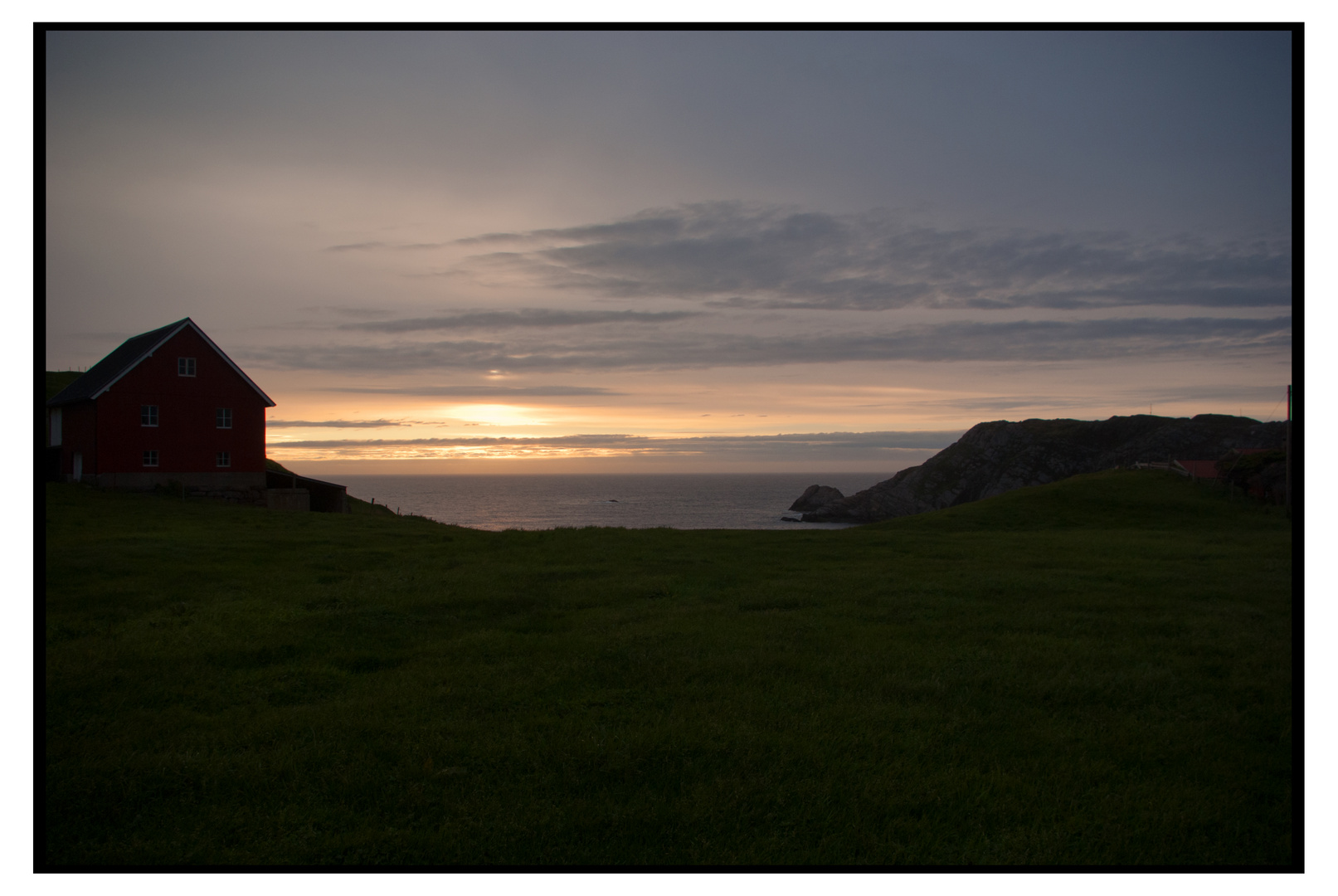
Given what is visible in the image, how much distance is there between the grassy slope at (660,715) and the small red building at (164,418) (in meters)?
26.4

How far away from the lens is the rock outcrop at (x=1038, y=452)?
13200cm

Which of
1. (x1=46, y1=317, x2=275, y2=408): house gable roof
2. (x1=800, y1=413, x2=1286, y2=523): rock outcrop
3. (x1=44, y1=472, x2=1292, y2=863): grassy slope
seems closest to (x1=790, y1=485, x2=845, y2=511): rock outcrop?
(x1=800, y1=413, x2=1286, y2=523): rock outcrop

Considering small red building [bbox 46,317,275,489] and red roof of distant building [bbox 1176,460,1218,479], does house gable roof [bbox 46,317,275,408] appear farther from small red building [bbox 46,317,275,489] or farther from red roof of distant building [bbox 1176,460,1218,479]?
red roof of distant building [bbox 1176,460,1218,479]

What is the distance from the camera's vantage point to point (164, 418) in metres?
40.6

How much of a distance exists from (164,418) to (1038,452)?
14733 centimetres

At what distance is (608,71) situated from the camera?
24.9 ft

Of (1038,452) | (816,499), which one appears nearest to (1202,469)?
(816,499)

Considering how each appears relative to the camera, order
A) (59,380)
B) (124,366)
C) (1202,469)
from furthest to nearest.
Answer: (59,380) < (1202,469) < (124,366)

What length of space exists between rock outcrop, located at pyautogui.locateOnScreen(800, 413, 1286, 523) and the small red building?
92642mm

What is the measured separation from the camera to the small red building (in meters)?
38.9

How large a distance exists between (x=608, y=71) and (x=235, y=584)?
13.4 m

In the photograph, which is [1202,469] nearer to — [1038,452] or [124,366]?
[124,366]

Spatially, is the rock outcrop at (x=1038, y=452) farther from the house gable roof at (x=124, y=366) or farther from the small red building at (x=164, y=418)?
the house gable roof at (x=124, y=366)
